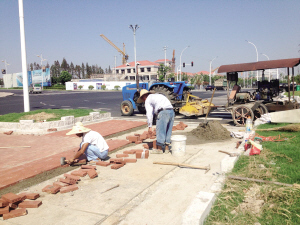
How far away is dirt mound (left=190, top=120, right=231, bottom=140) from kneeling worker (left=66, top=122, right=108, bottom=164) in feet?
12.1

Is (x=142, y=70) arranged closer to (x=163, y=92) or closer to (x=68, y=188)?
(x=163, y=92)

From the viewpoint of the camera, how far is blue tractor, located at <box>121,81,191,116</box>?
13.8 metres

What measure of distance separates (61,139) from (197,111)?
21.6ft

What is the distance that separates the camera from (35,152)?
696 centimetres

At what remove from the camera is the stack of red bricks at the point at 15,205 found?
371 cm

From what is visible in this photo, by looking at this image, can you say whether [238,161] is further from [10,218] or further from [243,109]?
[243,109]

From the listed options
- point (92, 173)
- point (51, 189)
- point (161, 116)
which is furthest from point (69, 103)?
point (51, 189)

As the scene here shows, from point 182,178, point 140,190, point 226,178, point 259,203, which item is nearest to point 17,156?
point 140,190

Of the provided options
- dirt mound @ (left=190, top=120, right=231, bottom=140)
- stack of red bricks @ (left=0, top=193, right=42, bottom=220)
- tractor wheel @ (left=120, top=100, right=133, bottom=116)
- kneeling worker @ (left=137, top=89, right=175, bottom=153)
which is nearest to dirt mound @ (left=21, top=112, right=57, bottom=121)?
tractor wheel @ (left=120, top=100, right=133, bottom=116)

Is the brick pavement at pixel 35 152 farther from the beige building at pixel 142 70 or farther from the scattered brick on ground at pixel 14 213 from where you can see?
the beige building at pixel 142 70

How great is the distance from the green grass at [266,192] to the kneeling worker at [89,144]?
9.24ft

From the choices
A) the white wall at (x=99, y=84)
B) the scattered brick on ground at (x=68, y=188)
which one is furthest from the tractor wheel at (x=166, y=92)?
the white wall at (x=99, y=84)

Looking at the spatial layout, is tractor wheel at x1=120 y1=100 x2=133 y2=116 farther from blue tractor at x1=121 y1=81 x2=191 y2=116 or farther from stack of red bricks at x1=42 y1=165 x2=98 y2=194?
stack of red bricks at x1=42 y1=165 x2=98 y2=194

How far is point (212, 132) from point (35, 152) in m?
5.14
